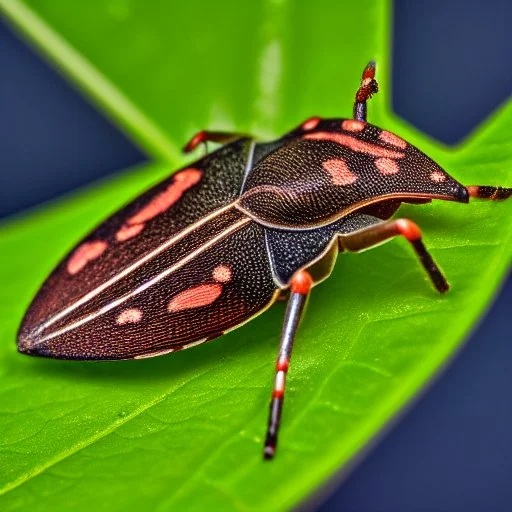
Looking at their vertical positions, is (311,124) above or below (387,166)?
above

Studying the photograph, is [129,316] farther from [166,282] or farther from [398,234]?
[398,234]

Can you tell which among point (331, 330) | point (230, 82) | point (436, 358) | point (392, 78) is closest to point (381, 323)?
point (331, 330)

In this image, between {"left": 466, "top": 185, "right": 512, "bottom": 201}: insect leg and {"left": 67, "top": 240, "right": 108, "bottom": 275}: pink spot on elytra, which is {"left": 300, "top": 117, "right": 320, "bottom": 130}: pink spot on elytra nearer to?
{"left": 466, "top": 185, "right": 512, "bottom": 201}: insect leg

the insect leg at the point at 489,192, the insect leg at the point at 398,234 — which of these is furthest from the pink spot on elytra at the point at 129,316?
the insect leg at the point at 489,192

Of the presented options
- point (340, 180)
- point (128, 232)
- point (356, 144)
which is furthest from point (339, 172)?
point (128, 232)

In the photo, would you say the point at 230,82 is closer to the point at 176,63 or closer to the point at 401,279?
the point at 176,63

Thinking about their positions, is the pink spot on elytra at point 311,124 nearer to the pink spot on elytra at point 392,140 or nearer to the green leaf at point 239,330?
the pink spot on elytra at point 392,140
